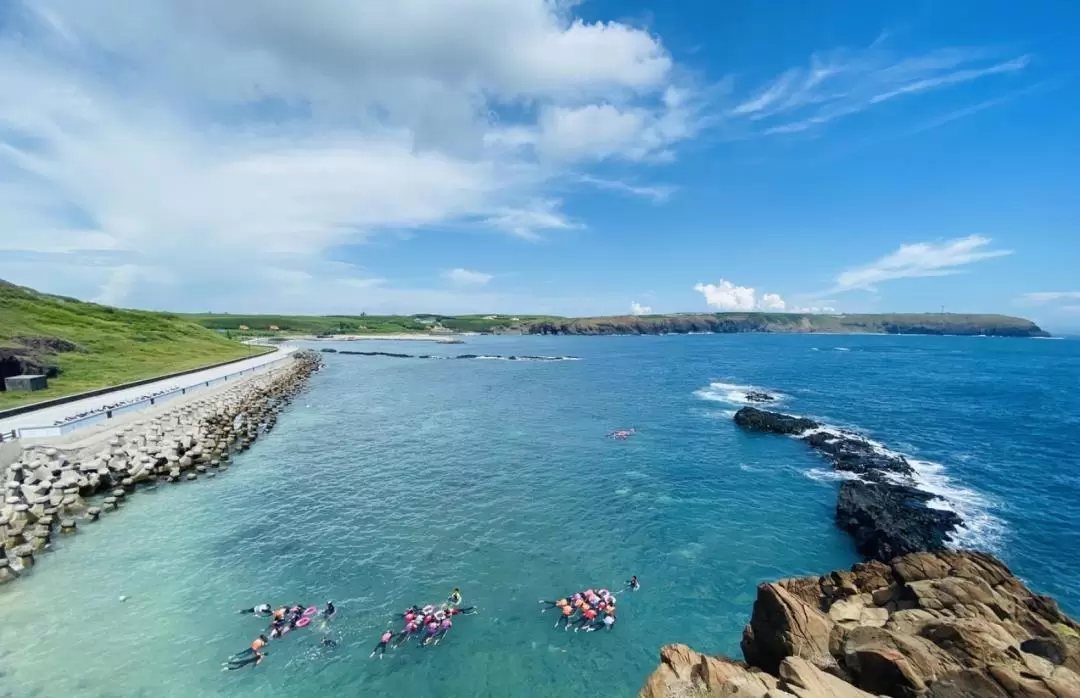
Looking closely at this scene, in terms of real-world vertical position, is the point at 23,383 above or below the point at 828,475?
above

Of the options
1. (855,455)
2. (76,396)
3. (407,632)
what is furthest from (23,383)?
(855,455)

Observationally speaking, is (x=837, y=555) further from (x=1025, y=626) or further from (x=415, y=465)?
(x=415, y=465)

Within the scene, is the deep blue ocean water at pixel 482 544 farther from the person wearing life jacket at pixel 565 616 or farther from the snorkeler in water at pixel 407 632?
the snorkeler in water at pixel 407 632

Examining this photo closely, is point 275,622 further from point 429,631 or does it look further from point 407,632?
point 429,631

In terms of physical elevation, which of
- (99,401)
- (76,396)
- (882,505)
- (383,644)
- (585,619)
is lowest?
(585,619)

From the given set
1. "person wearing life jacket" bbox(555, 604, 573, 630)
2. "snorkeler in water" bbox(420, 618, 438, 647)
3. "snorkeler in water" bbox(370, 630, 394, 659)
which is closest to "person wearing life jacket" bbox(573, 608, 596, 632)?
"person wearing life jacket" bbox(555, 604, 573, 630)

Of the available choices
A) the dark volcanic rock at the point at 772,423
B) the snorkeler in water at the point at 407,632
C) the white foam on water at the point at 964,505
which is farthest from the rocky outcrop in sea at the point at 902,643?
the dark volcanic rock at the point at 772,423

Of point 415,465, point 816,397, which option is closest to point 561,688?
point 415,465
